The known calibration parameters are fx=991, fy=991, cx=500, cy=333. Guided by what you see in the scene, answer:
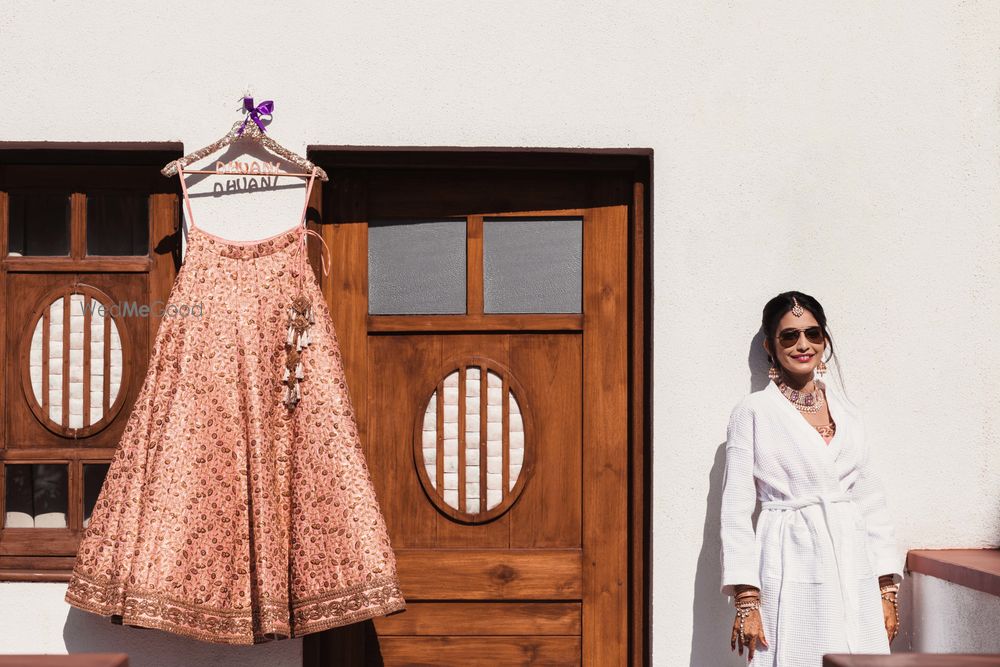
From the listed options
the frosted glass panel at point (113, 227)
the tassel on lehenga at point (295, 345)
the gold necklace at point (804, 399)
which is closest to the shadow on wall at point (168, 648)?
the tassel on lehenga at point (295, 345)

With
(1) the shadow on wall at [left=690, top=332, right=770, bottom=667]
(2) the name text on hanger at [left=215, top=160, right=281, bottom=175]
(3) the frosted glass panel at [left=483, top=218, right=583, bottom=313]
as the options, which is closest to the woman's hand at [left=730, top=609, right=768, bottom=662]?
(1) the shadow on wall at [left=690, top=332, right=770, bottom=667]

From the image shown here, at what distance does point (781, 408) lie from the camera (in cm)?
327

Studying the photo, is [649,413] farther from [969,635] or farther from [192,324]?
[192,324]

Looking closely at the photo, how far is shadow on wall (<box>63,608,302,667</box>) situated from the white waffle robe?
1552 millimetres

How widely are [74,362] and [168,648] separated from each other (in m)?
1.07

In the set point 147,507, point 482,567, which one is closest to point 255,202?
point 147,507

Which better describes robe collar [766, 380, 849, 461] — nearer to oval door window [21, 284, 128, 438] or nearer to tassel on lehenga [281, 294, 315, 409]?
tassel on lehenga [281, 294, 315, 409]

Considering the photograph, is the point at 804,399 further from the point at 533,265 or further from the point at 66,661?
the point at 66,661

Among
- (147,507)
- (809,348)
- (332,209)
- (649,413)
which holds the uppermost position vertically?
(332,209)

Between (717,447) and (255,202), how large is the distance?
1842 mm

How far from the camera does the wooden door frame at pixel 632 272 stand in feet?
11.5

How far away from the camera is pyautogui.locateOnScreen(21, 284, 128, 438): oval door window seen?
355 centimetres

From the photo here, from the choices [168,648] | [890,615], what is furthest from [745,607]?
[168,648]

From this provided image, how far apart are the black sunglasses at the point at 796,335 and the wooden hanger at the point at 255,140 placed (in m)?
1.64
